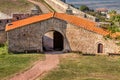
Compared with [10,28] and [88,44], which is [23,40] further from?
[88,44]

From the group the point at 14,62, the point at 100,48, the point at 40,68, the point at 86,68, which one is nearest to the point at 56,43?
the point at 100,48

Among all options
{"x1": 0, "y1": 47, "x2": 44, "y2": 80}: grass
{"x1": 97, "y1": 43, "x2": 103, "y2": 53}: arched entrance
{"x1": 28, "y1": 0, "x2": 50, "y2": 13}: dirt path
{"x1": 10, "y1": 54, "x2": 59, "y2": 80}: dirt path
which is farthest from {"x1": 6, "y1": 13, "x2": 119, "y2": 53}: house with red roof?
{"x1": 28, "y1": 0, "x2": 50, "y2": 13}: dirt path

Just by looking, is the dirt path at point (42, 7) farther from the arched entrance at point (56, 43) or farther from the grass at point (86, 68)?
the grass at point (86, 68)

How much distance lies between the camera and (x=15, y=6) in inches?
2398

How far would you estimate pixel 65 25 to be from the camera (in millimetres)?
36750

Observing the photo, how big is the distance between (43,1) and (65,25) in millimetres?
30196

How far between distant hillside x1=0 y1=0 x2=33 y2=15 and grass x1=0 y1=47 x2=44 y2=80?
21148 millimetres

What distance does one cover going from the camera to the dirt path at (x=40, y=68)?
2852cm

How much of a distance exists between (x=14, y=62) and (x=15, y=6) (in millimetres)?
29622

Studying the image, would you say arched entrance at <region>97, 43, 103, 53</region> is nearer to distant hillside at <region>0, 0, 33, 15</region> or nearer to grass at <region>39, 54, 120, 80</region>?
grass at <region>39, 54, 120, 80</region>

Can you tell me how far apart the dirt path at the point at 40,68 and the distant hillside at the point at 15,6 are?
24.1m

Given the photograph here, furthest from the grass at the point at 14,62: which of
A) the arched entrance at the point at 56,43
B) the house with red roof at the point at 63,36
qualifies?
the arched entrance at the point at 56,43

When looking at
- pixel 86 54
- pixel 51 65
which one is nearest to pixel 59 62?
pixel 51 65

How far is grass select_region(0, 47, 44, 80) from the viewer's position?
Answer: 98.1 feet
